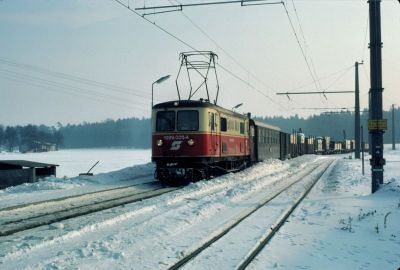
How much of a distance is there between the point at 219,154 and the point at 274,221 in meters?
9.85

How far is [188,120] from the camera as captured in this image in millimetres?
18234

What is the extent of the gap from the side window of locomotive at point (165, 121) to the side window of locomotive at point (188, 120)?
298 millimetres

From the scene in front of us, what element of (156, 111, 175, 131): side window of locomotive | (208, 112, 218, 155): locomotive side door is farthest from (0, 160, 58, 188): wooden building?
(208, 112, 218, 155): locomotive side door

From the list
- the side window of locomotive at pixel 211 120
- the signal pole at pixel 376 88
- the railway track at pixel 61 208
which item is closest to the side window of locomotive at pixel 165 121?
the side window of locomotive at pixel 211 120

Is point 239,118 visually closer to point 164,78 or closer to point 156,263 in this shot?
point 164,78

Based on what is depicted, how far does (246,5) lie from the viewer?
1516cm

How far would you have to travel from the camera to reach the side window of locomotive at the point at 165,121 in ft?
60.4

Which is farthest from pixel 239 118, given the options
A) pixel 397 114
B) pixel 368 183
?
pixel 397 114

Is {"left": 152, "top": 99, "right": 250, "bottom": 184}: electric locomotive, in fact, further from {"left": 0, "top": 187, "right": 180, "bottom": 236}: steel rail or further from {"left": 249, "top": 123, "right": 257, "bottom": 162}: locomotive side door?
{"left": 249, "top": 123, "right": 257, "bottom": 162}: locomotive side door

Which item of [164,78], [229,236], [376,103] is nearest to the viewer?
[229,236]

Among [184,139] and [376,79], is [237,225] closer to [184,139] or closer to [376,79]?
[376,79]

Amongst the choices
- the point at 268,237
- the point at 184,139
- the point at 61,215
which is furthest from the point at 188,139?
the point at 268,237

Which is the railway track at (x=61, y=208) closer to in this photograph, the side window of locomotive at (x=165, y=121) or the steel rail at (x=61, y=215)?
the steel rail at (x=61, y=215)

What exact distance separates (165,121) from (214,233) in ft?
34.0
